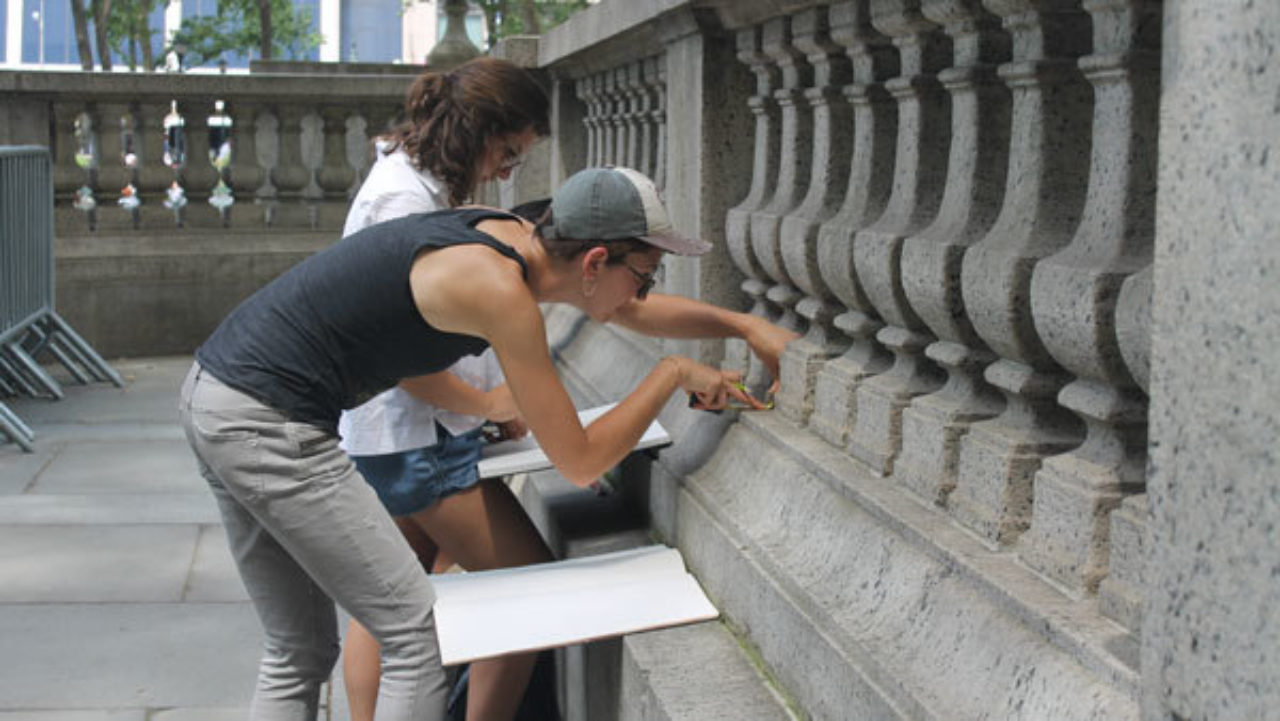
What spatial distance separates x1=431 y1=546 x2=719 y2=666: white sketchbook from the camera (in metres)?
3.32

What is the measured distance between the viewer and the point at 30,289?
9797 millimetres

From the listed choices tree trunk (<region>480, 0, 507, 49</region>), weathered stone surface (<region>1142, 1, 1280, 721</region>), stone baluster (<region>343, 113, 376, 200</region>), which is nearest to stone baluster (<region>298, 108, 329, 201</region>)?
stone baluster (<region>343, 113, 376, 200</region>)

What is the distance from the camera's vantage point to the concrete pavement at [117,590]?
4.64 m

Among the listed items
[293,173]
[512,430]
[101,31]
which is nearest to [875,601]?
[512,430]

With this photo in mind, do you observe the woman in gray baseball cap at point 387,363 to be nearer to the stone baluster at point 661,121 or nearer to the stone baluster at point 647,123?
the stone baluster at point 661,121

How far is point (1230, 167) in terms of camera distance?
1.57m

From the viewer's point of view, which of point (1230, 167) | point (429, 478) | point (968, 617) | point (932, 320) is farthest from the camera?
point (429, 478)

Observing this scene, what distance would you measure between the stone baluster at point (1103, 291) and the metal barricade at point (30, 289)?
785cm

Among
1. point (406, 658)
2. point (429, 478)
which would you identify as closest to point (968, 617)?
point (406, 658)

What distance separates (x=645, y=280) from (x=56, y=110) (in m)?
8.88

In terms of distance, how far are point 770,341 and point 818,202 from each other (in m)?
0.39

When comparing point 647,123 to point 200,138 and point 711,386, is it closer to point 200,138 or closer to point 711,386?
point 711,386

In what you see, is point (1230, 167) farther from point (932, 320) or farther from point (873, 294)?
point (873, 294)

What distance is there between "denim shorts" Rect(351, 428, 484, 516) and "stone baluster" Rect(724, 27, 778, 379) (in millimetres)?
759
